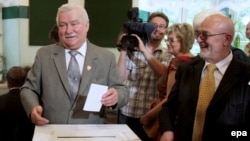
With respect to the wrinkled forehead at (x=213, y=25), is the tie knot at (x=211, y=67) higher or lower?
lower

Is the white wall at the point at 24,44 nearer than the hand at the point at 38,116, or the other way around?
the hand at the point at 38,116

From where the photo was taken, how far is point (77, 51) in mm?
1656

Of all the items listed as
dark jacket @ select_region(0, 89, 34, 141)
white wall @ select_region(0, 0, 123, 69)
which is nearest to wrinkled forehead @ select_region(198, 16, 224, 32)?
dark jacket @ select_region(0, 89, 34, 141)

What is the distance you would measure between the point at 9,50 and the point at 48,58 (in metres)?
2.10

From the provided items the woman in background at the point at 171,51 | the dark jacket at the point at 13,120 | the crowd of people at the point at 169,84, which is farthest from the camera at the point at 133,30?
the dark jacket at the point at 13,120

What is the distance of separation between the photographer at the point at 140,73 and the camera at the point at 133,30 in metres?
0.03

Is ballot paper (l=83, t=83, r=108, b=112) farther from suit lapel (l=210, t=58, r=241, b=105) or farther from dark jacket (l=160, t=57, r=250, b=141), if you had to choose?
suit lapel (l=210, t=58, r=241, b=105)

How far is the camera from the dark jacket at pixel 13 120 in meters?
2.14

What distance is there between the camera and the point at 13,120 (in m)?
2.16

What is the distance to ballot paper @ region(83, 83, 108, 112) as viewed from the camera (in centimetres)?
145

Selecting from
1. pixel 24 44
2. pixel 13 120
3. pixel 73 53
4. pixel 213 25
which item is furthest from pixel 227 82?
pixel 24 44

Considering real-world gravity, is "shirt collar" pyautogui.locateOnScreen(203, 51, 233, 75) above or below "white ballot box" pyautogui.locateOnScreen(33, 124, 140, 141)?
above

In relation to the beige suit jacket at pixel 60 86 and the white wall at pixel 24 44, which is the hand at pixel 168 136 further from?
the white wall at pixel 24 44

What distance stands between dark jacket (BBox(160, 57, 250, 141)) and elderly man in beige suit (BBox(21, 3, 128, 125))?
1.07ft
